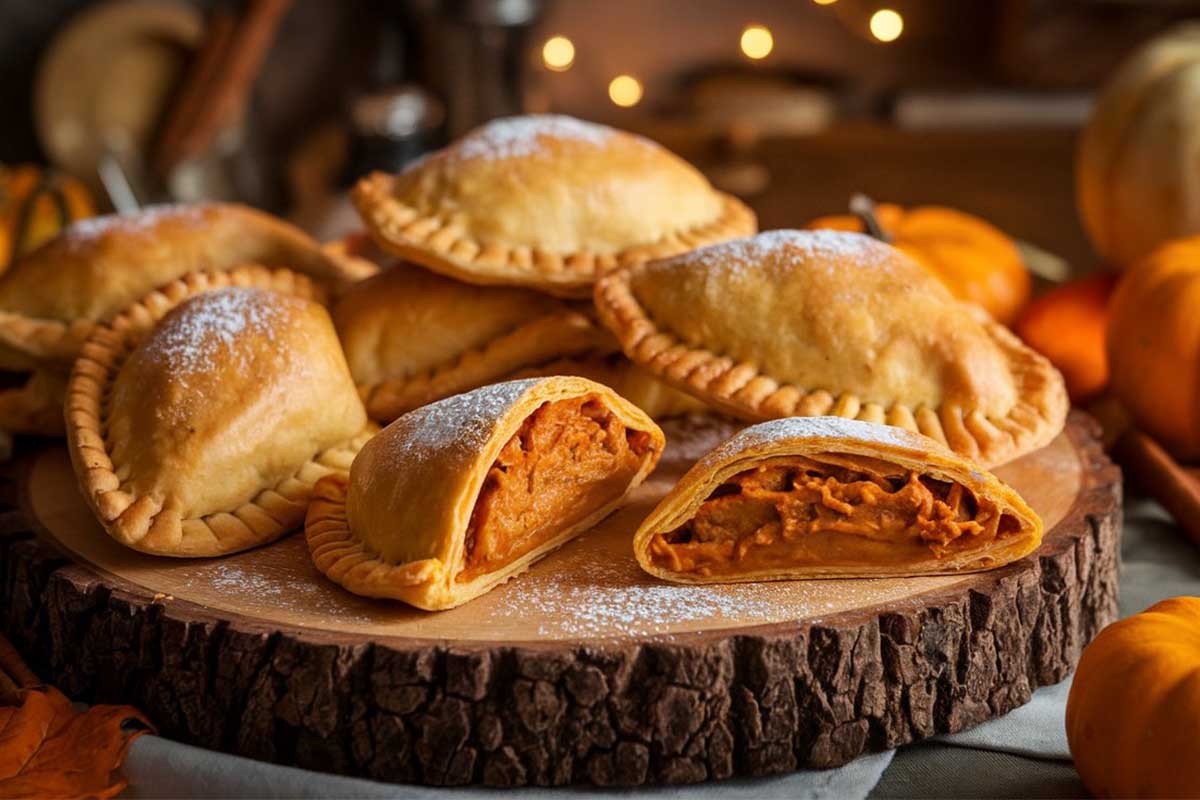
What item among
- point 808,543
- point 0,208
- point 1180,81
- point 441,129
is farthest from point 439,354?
point 441,129

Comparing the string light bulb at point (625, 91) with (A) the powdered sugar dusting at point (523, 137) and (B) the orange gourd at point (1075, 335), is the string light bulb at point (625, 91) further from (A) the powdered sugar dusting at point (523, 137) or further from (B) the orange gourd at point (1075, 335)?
(A) the powdered sugar dusting at point (523, 137)

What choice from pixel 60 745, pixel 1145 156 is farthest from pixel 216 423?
pixel 1145 156

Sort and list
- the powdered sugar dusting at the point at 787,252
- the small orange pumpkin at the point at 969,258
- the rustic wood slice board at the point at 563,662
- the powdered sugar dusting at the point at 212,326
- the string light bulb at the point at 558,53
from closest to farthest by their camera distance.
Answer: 1. the rustic wood slice board at the point at 563,662
2. the powdered sugar dusting at the point at 212,326
3. the powdered sugar dusting at the point at 787,252
4. the small orange pumpkin at the point at 969,258
5. the string light bulb at the point at 558,53

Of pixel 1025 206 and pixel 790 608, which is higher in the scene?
pixel 790 608

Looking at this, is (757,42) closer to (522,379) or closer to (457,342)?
(457,342)

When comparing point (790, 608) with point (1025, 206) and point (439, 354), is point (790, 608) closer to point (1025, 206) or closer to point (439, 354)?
point (439, 354)

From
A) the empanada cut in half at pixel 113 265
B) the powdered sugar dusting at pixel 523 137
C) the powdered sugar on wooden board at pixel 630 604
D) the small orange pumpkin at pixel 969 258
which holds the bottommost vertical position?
the small orange pumpkin at pixel 969 258

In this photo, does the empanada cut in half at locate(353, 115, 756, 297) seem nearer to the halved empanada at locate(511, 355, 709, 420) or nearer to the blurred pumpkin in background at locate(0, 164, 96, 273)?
the halved empanada at locate(511, 355, 709, 420)

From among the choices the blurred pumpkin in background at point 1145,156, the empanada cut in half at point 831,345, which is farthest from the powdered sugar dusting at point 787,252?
the blurred pumpkin in background at point 1145,156
